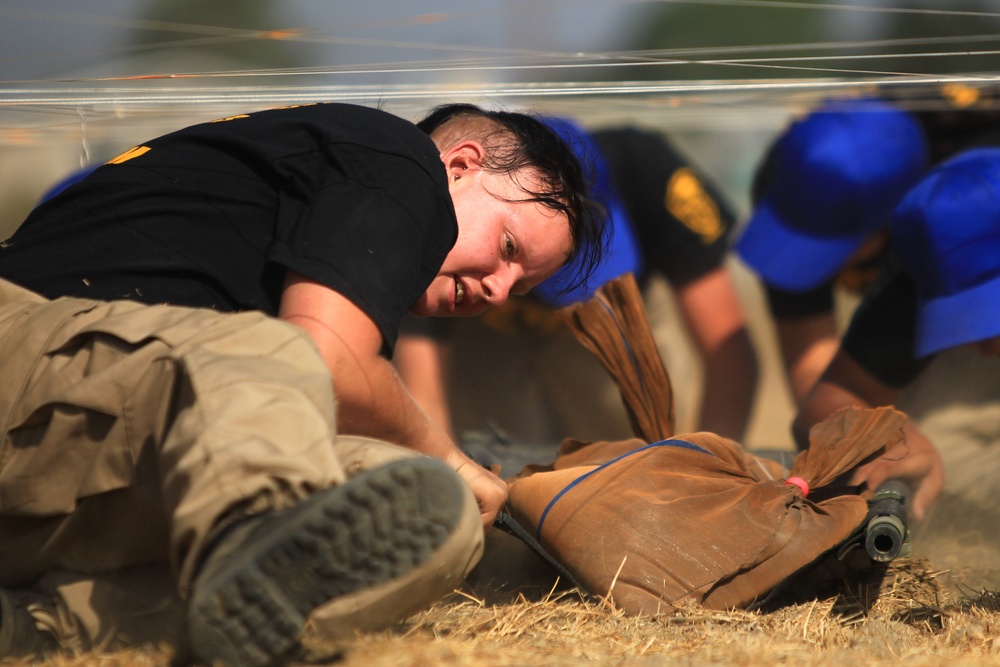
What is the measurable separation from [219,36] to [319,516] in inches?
82.4

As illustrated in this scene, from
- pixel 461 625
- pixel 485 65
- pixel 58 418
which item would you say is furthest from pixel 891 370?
pixel 58 418

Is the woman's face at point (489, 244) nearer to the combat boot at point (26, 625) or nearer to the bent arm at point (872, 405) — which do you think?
the combat boot at point (26, 625)

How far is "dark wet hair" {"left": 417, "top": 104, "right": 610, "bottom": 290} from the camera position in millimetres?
1676

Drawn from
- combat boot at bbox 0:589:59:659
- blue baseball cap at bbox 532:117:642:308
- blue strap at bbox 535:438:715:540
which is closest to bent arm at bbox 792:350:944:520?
blue strap at bbox 535:438:715:540

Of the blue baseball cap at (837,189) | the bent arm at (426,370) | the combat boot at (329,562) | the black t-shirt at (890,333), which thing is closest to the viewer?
the combat boot at (329,562)

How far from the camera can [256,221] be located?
1.39 metres

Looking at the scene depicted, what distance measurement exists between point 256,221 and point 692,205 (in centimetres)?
226

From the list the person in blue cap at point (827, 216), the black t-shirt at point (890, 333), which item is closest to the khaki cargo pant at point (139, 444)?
the black t-shirt at point (890, 333)

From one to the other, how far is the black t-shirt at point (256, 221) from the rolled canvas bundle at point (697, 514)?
53cm

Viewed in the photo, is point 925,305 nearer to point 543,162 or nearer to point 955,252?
point 955,252

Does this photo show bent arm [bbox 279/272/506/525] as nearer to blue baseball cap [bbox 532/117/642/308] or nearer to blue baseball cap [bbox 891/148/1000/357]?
blue baseball cap [bbox 532/117/642/308]

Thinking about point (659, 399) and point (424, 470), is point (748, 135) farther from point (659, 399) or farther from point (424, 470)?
point (424, 470)

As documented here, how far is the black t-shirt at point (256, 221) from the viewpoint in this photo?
4.24 feet

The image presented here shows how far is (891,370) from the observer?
251 centimetres
